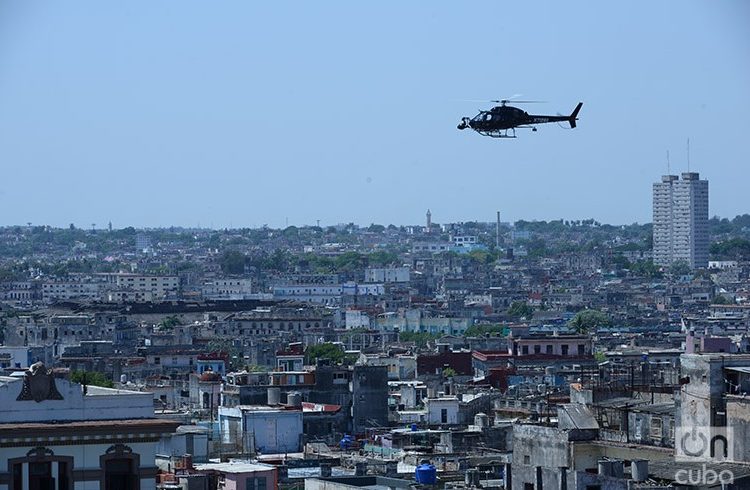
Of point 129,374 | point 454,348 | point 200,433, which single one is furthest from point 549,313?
point 200,433

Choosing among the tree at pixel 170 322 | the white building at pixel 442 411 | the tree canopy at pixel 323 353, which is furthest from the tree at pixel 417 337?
the white building at pixel 442 411

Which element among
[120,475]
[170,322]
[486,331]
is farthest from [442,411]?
[170,322]

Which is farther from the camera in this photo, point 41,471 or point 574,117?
point 574,117

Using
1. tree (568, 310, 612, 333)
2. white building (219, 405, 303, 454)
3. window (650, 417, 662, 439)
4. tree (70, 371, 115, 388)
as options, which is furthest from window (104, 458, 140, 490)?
tree (568, 310, 612, 333)

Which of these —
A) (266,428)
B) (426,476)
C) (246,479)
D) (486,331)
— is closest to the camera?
(246,479)

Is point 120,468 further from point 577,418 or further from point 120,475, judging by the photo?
point 577,418

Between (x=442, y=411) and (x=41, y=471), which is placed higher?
(x=41, y=471)

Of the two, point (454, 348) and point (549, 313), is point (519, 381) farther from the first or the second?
point (549, 313)
